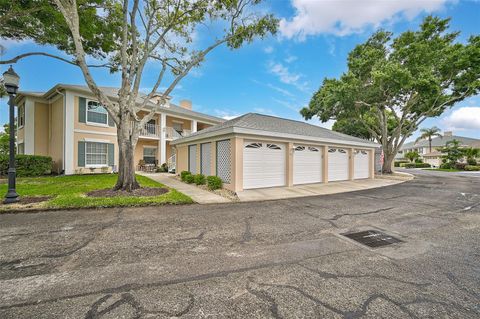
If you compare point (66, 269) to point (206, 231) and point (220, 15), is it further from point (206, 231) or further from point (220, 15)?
point (220, 15)

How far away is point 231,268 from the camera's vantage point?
9.67 ft

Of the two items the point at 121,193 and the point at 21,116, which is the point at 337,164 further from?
the point at 21,116

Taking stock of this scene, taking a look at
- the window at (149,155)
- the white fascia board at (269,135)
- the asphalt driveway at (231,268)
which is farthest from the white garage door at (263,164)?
the window at (149,155)

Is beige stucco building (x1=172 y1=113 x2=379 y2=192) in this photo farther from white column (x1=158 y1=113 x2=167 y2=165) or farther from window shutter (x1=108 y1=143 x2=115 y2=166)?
window shutter (x1=108 y1=143 x2=115 y2=166)

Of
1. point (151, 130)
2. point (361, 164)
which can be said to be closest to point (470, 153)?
point (361, 164)

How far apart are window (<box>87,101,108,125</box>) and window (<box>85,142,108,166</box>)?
6.00 ft

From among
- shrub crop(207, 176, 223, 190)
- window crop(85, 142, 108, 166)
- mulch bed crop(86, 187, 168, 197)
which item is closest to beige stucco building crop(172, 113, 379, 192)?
shrub crop(207, 176, 223, 190)

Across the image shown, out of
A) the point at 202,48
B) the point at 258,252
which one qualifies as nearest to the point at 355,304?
the point at 258,252

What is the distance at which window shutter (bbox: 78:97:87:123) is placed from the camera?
48.5 feet

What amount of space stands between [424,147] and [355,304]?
2752 inches

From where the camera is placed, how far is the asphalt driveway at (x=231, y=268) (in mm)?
2139

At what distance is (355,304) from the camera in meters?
2.21

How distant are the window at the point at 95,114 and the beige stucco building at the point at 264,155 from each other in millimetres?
7244

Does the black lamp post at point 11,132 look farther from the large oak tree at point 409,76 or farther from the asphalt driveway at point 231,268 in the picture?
the large oak tree at point 409,76
